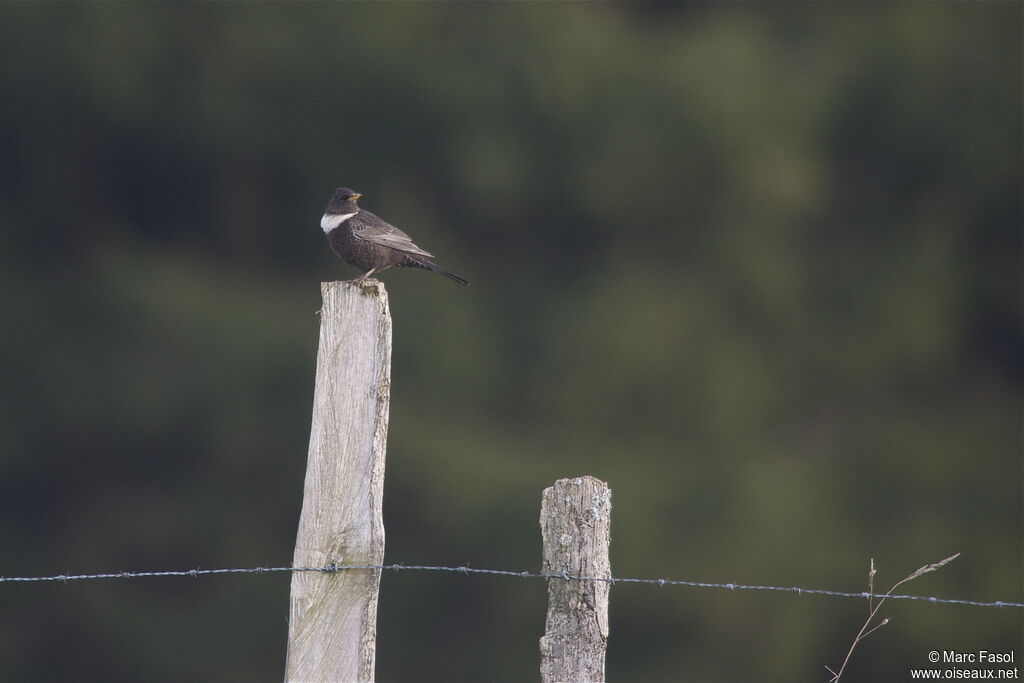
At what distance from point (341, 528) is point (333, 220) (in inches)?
136

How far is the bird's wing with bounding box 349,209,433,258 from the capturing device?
630 cm

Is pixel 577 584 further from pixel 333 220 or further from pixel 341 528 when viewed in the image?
pixel 333 220

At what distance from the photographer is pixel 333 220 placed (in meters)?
6.56

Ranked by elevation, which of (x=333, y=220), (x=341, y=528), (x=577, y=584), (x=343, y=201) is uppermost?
(x=343, y=201)

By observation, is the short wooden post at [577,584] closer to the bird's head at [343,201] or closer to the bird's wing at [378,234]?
the bird's wing at [378,234]

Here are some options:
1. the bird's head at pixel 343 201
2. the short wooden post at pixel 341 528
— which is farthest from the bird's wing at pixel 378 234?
→ the short wooden post at pixel 341 528

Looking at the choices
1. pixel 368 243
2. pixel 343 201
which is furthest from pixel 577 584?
pixel 343 201

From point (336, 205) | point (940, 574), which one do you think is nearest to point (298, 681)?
point (336, 205)

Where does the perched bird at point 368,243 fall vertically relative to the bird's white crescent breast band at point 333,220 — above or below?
below

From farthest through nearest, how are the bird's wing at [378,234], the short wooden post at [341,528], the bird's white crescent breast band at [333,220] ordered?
1. the bird's white crescent breast band at [333,220]
2. the bird's wing at [378,234]
3. the short wooden post at [341,528]

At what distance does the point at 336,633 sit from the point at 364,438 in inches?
21.2

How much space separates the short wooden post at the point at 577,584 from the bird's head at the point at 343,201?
11.6 ft

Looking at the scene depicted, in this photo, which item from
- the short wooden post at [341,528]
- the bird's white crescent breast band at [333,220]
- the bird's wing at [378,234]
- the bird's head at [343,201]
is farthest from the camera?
the bird's head at [343,201]

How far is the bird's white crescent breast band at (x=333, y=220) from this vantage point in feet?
21.2
